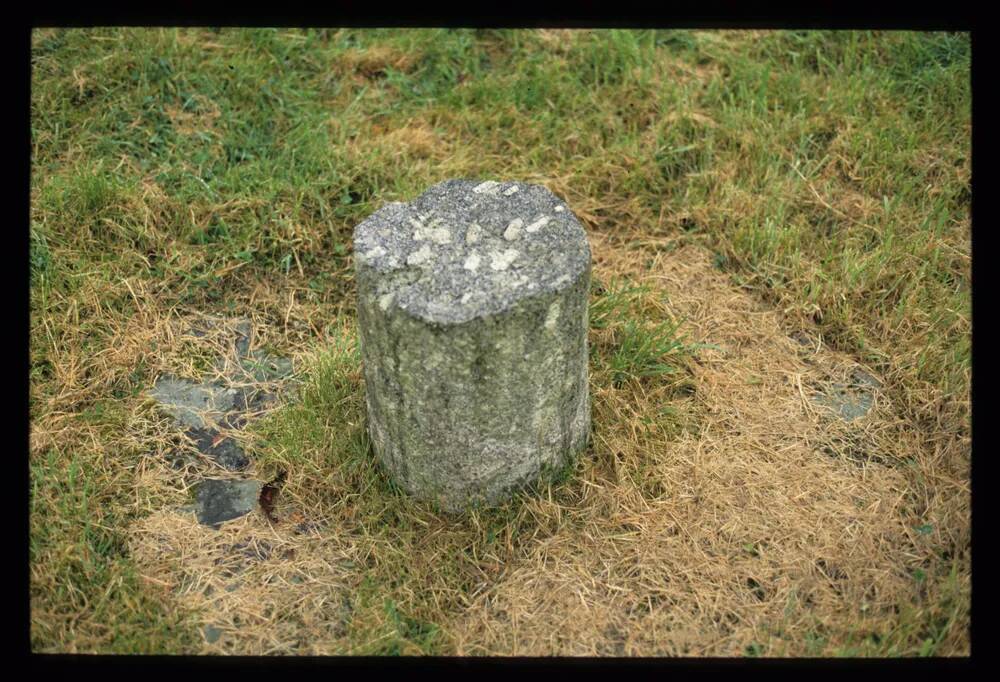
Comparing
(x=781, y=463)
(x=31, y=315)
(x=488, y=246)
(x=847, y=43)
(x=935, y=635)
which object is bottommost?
(x=935, y=635)

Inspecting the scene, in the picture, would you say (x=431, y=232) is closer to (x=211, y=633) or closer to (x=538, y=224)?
(x=538, y=224)

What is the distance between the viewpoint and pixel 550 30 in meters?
4.35

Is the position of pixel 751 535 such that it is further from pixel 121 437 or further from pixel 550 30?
pixel 550 30

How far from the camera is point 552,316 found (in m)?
2.47

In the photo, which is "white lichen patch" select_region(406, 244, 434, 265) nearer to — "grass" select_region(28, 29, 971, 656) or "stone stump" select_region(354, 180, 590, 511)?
"stone stump" select_region(354, 180, 590, 511)

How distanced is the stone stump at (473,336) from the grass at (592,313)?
175mm

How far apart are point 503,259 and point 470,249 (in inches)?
4.3

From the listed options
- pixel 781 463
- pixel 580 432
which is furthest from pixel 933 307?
pixel 580 432

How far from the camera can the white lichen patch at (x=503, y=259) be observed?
2.52 m

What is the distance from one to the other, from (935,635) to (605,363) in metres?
1.28

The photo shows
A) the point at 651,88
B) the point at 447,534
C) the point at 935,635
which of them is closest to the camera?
the point at 935,635

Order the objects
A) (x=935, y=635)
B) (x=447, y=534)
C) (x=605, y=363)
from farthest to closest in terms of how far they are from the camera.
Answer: (x=605, y=363)
(x=447, y=534)
(x=935, y=635)

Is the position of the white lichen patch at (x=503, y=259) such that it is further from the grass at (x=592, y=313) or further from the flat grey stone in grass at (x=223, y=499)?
the flat grey stone in grass at (x=223, y=499)

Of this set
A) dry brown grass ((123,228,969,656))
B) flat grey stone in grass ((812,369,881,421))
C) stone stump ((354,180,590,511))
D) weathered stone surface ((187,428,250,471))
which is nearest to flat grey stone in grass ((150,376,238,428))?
weathered stone surface ((187,428,250,471))
